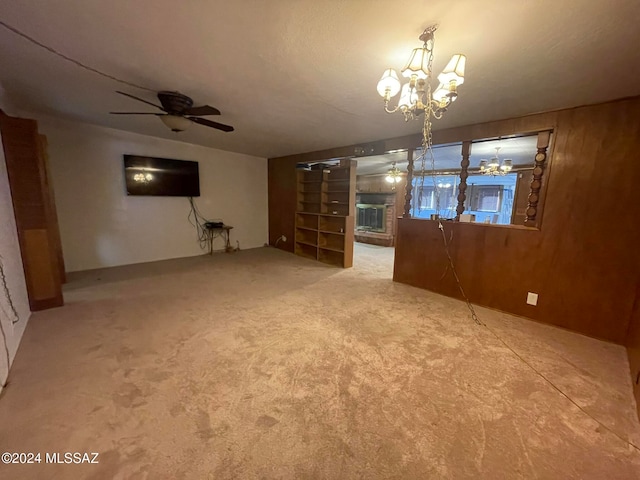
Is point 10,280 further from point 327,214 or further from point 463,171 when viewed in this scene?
point 463,171

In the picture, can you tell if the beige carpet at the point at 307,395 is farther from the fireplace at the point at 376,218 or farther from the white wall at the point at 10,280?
the fireplace at the point at 376,218

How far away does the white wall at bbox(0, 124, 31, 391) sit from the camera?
1913 mm

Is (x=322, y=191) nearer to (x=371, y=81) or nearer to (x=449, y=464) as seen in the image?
(x=371, y=81)

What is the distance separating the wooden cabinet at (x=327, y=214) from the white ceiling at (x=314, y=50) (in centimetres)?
203

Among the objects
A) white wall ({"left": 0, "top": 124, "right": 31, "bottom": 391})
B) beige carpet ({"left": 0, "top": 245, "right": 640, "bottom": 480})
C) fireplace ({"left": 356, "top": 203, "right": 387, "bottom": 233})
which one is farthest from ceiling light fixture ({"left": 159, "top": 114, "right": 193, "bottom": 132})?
fireplace ({"left": 356, "top": 203, "right": 387, "bottom": 233})

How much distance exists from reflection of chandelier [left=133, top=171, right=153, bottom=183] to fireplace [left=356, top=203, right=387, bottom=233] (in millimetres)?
5211

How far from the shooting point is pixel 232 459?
123cm

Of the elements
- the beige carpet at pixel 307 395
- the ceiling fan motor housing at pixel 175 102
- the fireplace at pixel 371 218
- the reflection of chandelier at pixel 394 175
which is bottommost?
the beige carpet at pixel 307 395

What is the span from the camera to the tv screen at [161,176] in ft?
14.2

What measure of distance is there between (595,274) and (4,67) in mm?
5612

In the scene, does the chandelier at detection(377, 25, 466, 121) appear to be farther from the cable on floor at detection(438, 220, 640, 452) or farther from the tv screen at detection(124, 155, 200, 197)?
the tv screen at detection(124, 155, 200, 197)

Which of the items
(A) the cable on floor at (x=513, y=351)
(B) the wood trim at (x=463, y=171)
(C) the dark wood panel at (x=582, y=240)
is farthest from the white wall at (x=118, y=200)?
(C) the dark wood panel at (x=582, y=240)

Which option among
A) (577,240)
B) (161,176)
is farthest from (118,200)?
(577,240)

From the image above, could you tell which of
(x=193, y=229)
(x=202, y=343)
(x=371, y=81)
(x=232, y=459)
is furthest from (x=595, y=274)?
(x=193, y=229)
